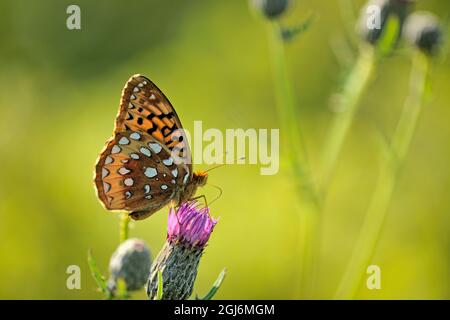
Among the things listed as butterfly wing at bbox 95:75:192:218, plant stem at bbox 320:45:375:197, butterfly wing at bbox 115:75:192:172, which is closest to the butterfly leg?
butterfly wing at bbox 95:75:192:218

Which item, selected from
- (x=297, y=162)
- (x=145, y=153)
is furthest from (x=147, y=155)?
(x=297, y=162)

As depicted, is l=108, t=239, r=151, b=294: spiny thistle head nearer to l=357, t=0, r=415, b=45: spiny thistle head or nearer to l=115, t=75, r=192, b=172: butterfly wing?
l=115, t=75, r=192, b=172: butterfly wing

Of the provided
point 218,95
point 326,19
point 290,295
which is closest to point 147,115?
point 290,295

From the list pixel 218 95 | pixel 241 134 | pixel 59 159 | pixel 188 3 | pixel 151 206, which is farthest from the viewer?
pixel 188 3

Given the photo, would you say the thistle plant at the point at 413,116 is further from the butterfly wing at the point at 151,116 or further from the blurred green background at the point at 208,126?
the butterfly wing at the point at 151,116

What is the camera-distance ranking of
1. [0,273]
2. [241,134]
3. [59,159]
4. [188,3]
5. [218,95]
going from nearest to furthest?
[241,134] → [0,273] → [59,159] → [218,95] → [188,3]

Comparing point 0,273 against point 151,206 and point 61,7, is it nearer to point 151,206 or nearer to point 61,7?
point 151,206
